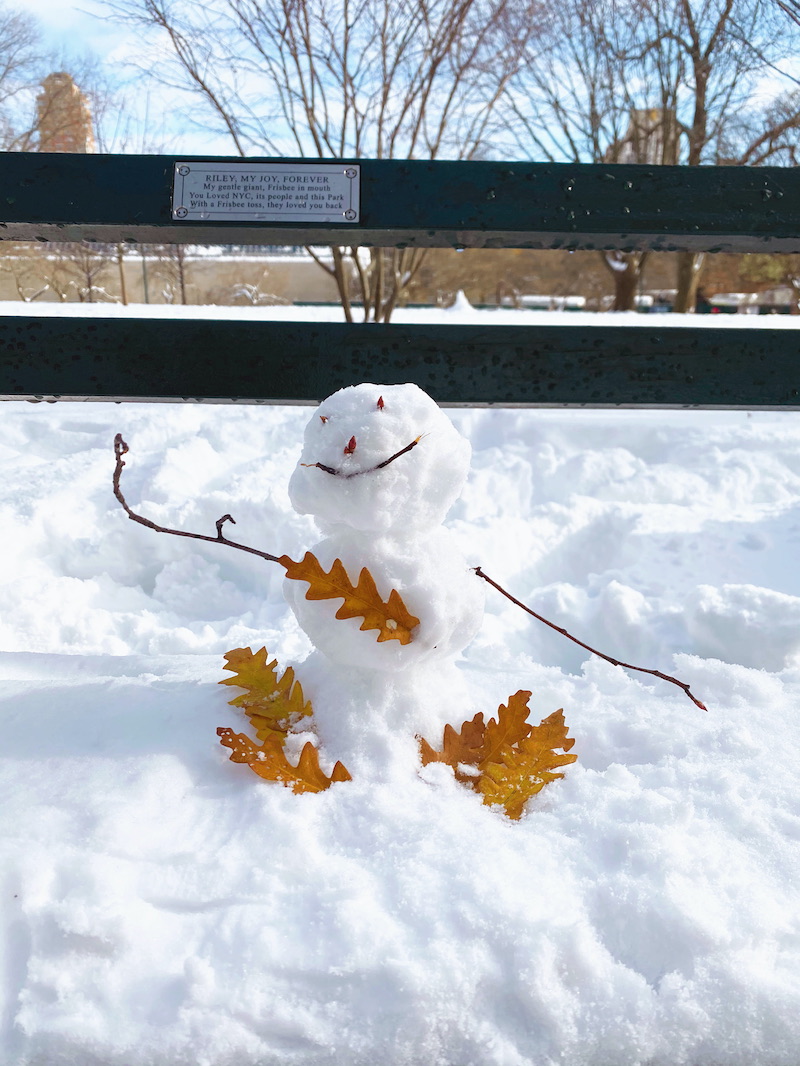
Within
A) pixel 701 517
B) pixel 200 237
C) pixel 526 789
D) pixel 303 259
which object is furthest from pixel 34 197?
pixel 303 259

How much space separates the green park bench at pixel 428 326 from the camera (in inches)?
82.9

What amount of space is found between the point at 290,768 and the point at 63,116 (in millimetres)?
12246

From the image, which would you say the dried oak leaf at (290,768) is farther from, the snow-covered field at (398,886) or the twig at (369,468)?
the twig at (369,468)

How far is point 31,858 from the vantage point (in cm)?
111

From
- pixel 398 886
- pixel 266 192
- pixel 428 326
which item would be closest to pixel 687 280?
pixel 428 326

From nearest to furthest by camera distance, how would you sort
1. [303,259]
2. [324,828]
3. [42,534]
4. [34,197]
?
[324,828]
[34,197]
[42,534]
[303,259]

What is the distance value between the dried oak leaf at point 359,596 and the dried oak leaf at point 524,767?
283 millimetres

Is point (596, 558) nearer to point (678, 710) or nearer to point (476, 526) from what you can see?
point (476, 526)

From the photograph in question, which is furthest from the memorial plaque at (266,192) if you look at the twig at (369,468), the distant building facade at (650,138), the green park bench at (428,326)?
the distant building facade at (650,138)

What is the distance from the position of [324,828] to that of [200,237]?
172cm

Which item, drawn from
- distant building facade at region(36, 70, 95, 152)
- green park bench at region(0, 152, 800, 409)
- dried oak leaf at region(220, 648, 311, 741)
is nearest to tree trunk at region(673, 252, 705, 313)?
distant building facade at region(36, 70, 95, 152)

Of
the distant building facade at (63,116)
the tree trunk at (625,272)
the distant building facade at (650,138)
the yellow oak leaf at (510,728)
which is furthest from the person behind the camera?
the tree trunk at (625,272)

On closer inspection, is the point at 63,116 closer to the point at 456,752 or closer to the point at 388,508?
the point at 388,508

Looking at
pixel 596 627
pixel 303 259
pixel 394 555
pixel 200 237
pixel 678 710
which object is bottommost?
pixel 596 627
